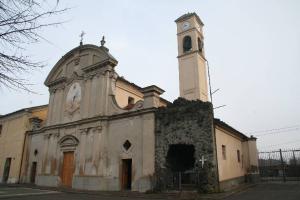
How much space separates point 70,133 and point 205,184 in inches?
508

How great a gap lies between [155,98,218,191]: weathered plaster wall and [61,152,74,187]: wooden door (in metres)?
8.76

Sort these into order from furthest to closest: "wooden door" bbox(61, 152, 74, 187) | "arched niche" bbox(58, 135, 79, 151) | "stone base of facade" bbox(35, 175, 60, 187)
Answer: "stone base of facade" bbox(35, 175, 60, 187) < "arched niche" bbox(58, 135, 79, 151) < "wooden door" bbox(61, 152, 74, 187)

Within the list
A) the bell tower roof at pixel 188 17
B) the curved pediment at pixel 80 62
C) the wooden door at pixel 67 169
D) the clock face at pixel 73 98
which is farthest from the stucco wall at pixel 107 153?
the bell tower roof at pixel 188 17

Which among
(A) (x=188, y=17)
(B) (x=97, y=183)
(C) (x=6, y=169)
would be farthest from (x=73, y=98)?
(A) (x=188, y=17)

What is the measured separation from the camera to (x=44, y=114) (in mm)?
30469

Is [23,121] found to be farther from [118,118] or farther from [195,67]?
[195,67]

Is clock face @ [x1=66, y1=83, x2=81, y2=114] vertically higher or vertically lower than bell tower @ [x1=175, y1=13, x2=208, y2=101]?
lower

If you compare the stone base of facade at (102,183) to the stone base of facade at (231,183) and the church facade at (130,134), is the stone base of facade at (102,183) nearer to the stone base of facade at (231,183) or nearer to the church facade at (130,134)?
the church facade at (130,134)

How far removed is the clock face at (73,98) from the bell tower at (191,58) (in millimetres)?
9276

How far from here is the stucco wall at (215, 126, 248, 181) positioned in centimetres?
1565

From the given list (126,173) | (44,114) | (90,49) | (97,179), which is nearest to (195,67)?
(90,49)

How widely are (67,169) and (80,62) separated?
947 cm

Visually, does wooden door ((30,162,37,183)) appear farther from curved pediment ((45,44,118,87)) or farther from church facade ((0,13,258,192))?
curved pediment ((45,44,118,87))

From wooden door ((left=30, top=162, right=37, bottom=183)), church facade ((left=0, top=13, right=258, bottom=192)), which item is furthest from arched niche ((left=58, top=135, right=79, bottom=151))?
wooden door ((left=30, top=162, right=37, bottom=183))
